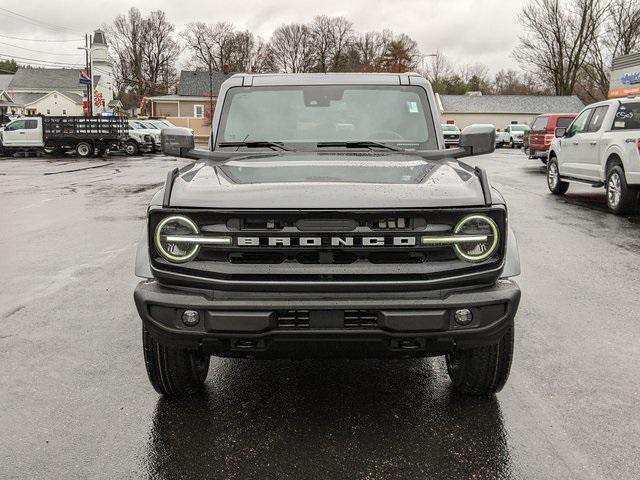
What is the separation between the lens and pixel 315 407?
3.60 meters

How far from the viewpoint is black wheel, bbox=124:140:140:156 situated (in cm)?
3478

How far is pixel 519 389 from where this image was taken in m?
3.85

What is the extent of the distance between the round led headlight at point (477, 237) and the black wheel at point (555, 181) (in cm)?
1233

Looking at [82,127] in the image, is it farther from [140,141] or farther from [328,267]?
[328,267]

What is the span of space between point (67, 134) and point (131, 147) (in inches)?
135

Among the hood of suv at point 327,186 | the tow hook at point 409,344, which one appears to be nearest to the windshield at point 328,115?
the hood of suv at point 327,186

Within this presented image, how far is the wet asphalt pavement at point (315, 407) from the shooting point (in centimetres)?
300

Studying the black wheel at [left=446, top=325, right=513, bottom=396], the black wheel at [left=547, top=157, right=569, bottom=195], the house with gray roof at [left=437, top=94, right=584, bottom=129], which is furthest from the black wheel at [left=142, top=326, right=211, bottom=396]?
the house with gray roof at [left=437, top=94, right=584, bottom=129]

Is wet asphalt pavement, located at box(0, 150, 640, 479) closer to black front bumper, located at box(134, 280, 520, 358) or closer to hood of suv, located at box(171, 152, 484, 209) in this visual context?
black front bumper, located at box(134, 280, 520, 358)

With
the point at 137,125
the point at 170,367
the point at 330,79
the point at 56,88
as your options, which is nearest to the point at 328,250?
the point at 170,367

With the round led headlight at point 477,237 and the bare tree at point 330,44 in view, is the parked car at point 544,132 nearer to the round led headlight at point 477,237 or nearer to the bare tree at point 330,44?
the round led headlight at point 477,237

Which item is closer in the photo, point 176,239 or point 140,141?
point 176,239

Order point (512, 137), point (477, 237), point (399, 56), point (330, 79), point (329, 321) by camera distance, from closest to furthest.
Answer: point (329, 321) < point (477, 237) < point (330, 79) < point (512, 137) < point (399, 56)

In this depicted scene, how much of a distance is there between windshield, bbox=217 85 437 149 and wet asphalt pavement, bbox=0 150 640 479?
154 centimetres
